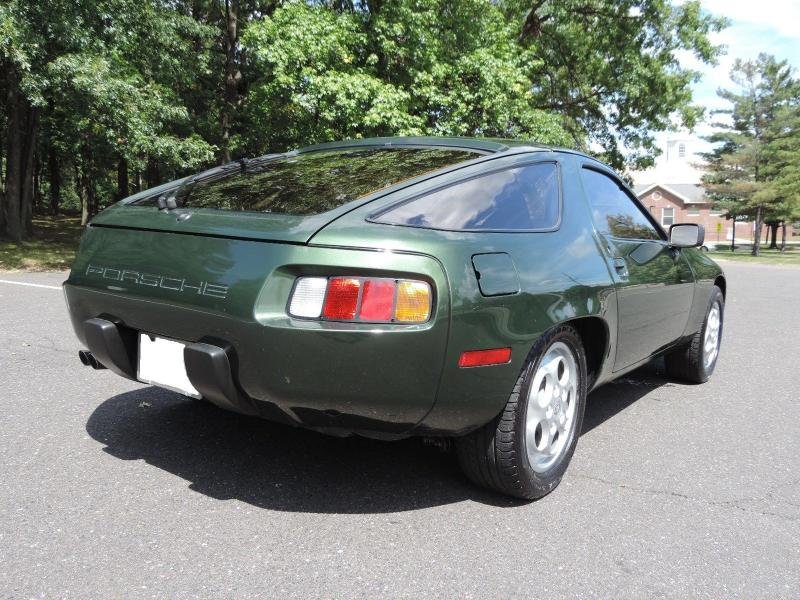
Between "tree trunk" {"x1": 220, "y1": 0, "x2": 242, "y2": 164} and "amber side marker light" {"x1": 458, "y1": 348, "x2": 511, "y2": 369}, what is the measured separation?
17503mm

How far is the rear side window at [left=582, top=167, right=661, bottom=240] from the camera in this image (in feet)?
11.3

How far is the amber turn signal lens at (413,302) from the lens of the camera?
2.24 meters

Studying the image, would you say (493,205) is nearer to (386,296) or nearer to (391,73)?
(386,296)

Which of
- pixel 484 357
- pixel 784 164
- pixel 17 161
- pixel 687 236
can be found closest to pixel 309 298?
pixel 484 357

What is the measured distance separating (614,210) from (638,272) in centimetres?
40

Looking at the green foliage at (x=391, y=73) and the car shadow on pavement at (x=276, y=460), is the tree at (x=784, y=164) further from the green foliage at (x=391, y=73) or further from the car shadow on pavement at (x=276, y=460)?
the car shadow on pavement at (x=276, y=460)

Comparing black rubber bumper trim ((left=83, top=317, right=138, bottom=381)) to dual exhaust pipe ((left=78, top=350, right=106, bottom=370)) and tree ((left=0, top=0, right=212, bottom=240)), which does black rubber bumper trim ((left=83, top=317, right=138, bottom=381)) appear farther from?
tree ((left=0, top=0, right=212, bottom=240))

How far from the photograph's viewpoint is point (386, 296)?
2.23 m

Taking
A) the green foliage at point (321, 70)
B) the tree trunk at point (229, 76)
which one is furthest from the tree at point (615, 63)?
the tree trunk at point (229, 76)

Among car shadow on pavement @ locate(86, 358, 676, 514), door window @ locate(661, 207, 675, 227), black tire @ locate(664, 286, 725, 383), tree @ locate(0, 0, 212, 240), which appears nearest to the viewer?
car shadow on pavement @ locate(86, 358, 676, 514)

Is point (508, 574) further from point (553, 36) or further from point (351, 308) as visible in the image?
point (553, 36)

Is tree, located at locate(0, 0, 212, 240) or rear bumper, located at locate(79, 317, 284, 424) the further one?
tree, located at locate(0, 0, 212, 240)

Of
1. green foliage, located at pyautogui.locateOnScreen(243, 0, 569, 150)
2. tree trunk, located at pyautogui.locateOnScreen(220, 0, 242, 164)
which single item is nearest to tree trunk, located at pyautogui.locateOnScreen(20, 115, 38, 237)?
tree trunk, located at pyautogui.locateOnScreen(220, 0, 242, 164)

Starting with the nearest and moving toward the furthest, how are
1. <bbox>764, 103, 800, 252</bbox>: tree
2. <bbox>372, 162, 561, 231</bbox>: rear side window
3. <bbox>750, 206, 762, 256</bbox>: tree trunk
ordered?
<bbox>372, 162, 561, 231</bbox>: rear side window → <bbox>764, 103, 800, 252</bbox>: tree → <bbox>750, 206, 762, 256</bbox>: tree trunk
